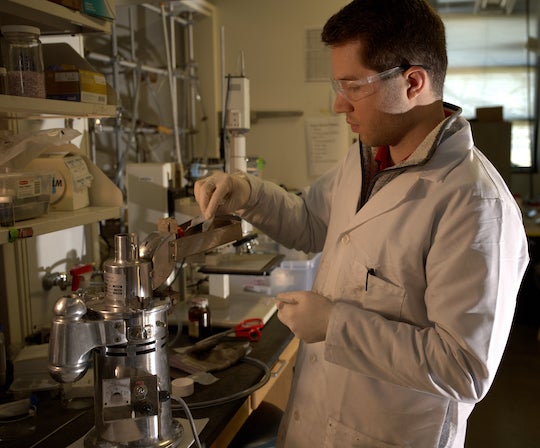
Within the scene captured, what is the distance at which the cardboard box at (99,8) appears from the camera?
1.45m

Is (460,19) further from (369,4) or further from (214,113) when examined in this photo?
(369,4)

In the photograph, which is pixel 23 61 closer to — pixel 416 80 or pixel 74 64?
pixel 74 64

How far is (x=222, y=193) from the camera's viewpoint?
144 centimetres

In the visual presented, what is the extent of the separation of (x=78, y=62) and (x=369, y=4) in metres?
0.85

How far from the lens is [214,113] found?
3.52 meters

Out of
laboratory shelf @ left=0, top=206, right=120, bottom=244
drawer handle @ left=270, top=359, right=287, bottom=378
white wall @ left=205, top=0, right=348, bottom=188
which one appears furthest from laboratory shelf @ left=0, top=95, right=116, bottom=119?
white wall @ left=205, top=0, right=348, bottom=188

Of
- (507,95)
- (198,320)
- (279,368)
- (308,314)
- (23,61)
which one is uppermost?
(507,95)

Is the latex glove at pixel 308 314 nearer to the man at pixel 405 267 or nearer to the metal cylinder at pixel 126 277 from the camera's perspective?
the man at pixel 405 267

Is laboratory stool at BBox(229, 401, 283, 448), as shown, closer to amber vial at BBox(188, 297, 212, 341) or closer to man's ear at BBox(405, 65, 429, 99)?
amber vial at BBox(188, 297, 212, 341)

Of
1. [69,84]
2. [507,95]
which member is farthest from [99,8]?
[507,95]

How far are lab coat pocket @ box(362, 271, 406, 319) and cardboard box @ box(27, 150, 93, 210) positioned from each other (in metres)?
0.88

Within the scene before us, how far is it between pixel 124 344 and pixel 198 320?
0.81m

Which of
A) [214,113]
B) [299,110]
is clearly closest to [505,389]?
[299,110]

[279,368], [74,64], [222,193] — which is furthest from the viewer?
[279,368]
